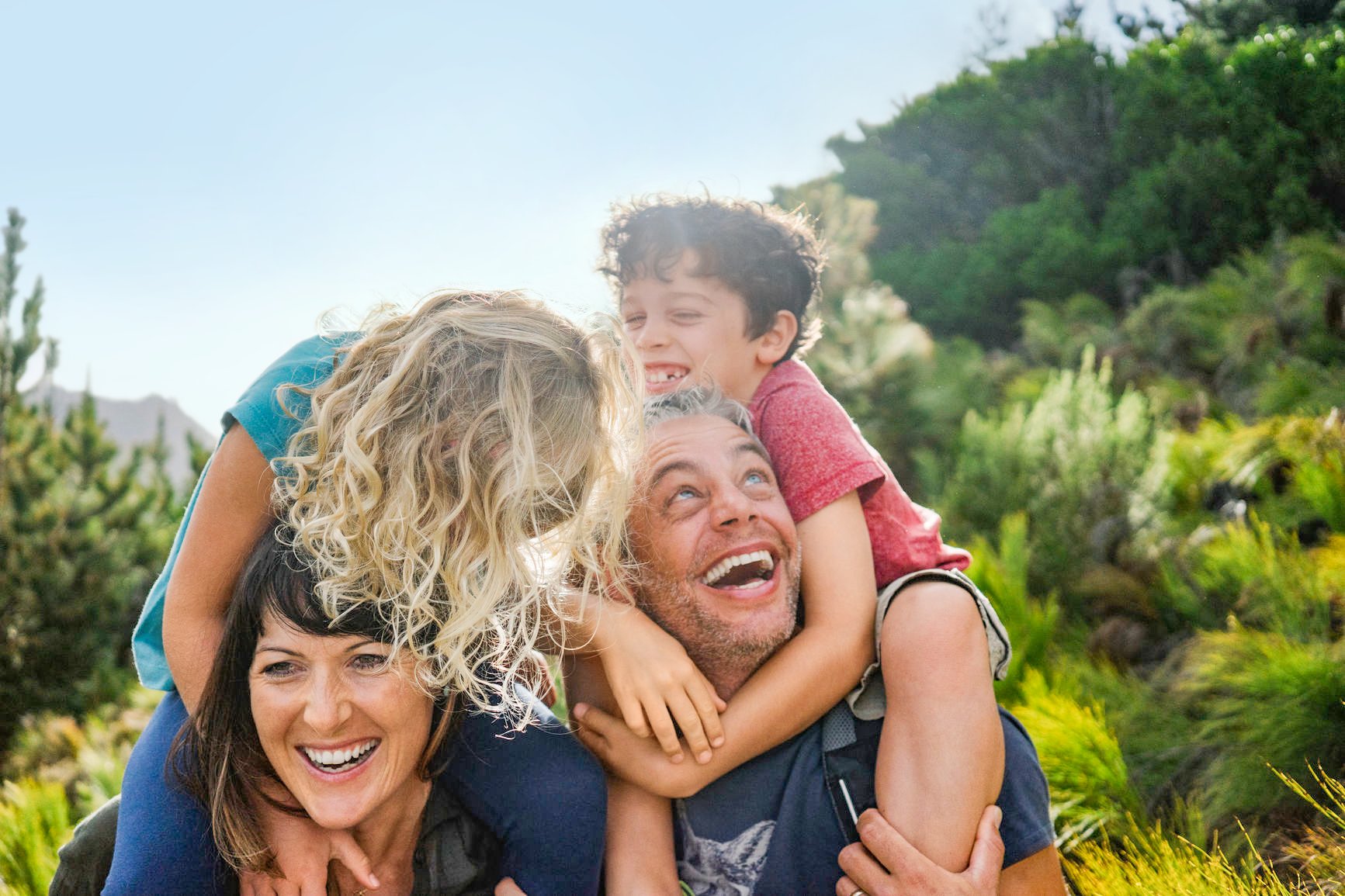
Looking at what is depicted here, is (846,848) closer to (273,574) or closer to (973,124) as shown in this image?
(273,574)

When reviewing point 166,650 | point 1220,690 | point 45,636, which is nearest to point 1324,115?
point 1220,690

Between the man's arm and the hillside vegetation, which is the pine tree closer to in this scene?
the hillside vegetation

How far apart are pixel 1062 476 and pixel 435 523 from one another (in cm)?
570

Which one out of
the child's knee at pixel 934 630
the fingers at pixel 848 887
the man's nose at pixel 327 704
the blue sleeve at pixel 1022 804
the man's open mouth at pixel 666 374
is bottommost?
the blue sleeve at pixel 1022 804

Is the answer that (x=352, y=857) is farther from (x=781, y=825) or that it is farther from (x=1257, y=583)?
(x=1257, y=583)

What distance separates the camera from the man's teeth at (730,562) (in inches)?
88.4

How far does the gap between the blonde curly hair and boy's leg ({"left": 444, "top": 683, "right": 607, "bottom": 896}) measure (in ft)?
0.49

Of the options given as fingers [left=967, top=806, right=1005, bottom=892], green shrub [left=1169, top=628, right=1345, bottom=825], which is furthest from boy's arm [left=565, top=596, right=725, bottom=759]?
green shrub [left=1169, top=628, right=1345, bottom=825]

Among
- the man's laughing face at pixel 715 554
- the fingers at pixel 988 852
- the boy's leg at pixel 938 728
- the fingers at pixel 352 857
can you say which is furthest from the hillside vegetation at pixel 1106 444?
the fingers at pixel 352 857

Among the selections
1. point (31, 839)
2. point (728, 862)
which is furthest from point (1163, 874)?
point (31, 839)

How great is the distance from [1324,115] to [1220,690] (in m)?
10.7

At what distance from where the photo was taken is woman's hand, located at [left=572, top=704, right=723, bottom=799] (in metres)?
2.17

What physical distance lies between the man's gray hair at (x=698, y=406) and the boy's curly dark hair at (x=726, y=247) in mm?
391

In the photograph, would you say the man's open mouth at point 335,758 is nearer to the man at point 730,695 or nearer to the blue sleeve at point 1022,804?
the man at point 730,695
